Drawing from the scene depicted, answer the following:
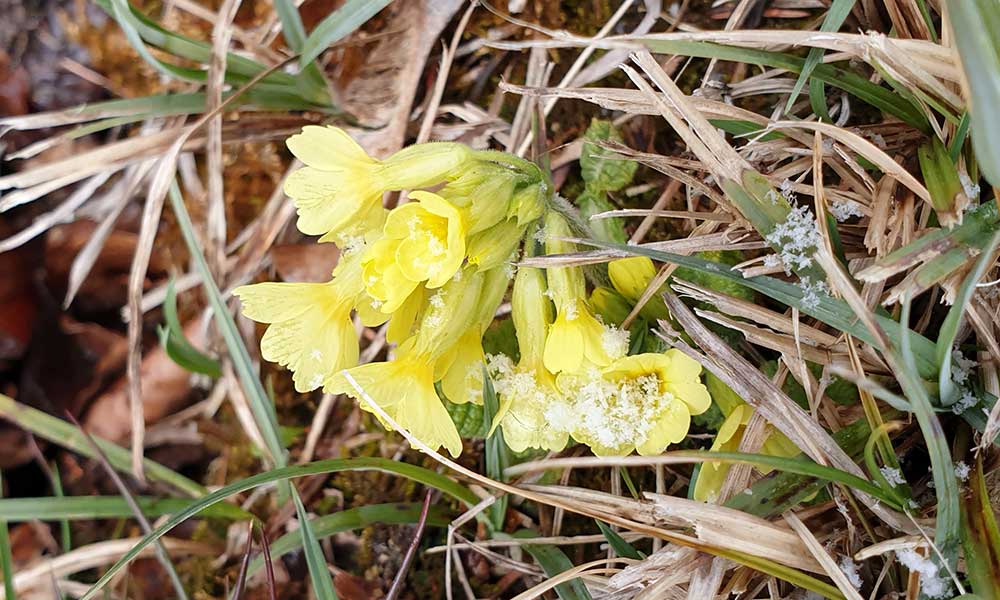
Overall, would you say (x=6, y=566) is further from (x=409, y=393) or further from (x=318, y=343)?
(x=409, y=393)

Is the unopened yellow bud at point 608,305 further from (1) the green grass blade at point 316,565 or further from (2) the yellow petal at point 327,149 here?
(1) the green grass blade at point 316,565

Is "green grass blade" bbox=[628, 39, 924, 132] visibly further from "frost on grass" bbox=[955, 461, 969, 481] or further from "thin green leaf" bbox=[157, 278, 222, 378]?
"thin green leaf" bbox=[157, 278, 222, 378]

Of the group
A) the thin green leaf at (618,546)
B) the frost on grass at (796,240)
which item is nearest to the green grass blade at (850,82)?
the frost on grass at (796,240)

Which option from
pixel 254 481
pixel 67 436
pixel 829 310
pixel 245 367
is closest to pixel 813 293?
pixel 829 310

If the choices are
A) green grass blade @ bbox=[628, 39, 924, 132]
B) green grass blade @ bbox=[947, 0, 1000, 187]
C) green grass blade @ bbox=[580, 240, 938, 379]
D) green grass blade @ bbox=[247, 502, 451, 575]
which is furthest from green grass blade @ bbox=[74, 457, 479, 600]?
green grass blade @ bbox=[947, 0, 1000, 187]

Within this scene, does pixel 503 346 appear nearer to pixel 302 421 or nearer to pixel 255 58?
pixel 302 421

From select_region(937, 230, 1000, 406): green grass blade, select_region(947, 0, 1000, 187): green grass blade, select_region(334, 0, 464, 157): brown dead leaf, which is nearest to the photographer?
select_region(947, 0, 1000, 187): green grass blade
